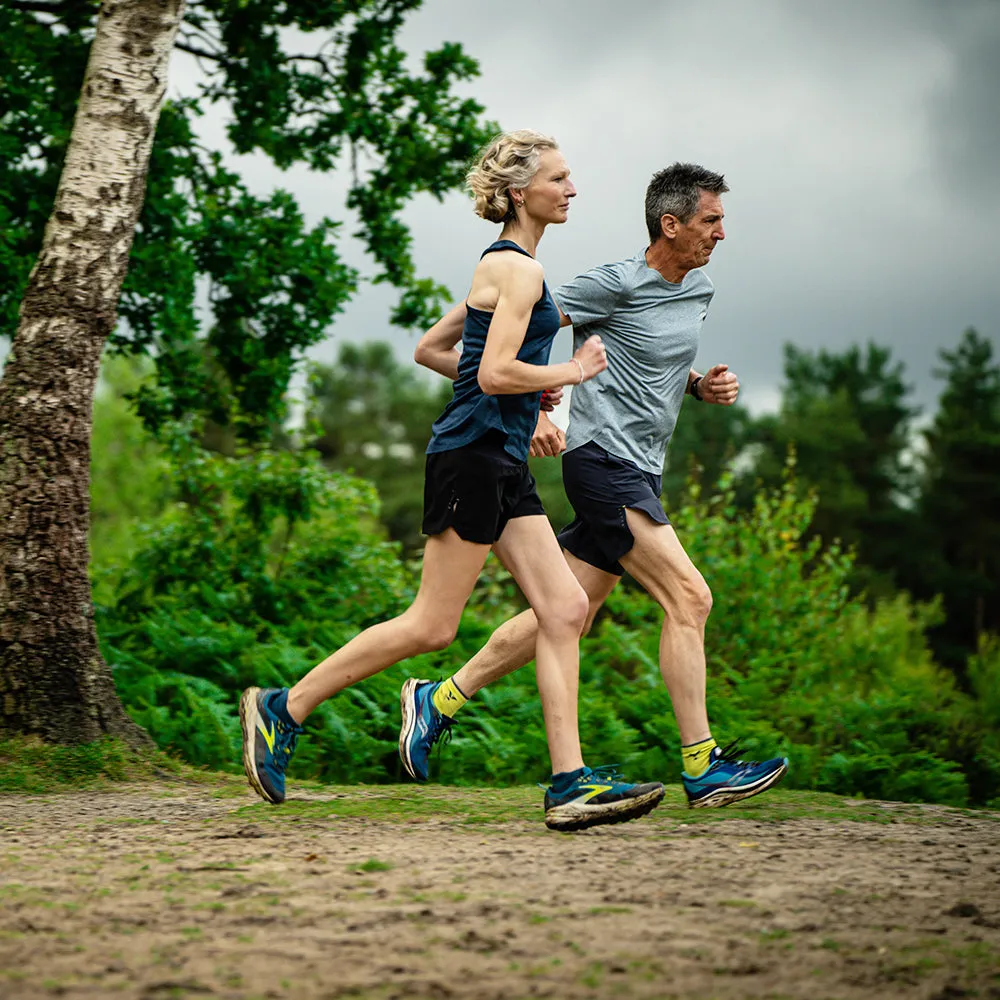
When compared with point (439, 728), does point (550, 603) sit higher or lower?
higher

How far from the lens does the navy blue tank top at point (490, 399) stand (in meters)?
4.59

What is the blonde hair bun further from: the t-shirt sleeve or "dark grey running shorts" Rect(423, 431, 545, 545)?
"dark grey running shorts" Rect(423, 431, 545, 545)

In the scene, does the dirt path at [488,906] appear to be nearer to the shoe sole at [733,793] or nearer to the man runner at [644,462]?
the shoe sole at [733,793]

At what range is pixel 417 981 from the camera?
2781 mm

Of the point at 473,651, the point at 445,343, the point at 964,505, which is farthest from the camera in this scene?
the point at 964,505

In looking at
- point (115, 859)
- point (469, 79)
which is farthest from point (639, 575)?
point (469, 79)

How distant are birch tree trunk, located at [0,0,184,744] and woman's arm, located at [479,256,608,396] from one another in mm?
2701

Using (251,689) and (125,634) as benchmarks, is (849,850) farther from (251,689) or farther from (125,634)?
(125,634)

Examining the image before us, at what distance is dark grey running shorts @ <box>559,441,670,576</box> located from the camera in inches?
200

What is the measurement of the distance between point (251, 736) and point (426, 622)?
802 millimetres

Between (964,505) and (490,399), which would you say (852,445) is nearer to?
(964,505)

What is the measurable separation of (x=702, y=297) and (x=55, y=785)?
3488mm

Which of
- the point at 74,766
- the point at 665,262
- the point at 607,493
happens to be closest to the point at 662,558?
the point at 607,493

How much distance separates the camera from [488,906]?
11.1 feet
